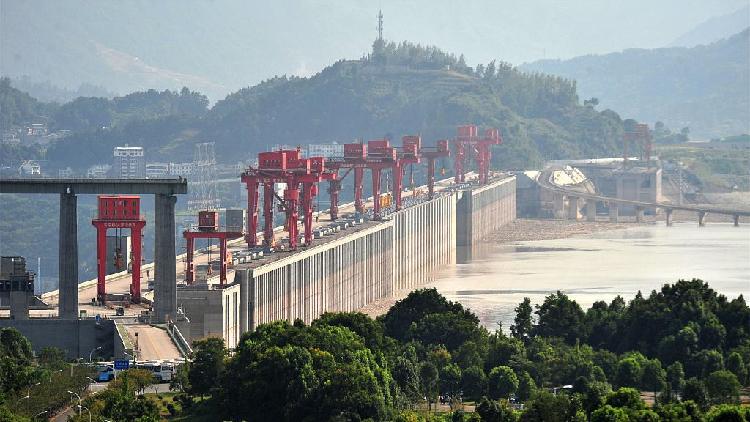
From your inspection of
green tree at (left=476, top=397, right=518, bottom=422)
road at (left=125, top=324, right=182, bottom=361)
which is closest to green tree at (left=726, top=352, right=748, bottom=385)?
green tree at (left=476, top=397, right=518, bottom=422)

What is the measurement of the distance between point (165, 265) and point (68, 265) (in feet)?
11.9

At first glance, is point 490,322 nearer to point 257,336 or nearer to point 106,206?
point 106,206

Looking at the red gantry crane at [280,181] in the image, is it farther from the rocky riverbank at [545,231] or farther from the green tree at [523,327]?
the rocky riverbank at [545,231]

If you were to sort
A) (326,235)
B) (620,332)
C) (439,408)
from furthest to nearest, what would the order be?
1. (326,235)
2. (620,332)
3. (439,408)

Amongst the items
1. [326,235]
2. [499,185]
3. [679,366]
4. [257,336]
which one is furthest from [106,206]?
[499,185]

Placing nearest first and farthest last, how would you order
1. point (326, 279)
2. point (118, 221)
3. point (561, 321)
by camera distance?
1. point (118, 221)
2. point (561, 321)
3. point (326, 279)

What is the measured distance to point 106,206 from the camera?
261 feet

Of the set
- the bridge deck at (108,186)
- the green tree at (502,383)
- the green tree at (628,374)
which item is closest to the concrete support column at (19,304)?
the bridge deck at (108,186)

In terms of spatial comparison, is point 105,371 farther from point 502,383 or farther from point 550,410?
point 550,410

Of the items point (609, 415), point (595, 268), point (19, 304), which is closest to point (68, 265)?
point (19, 304)

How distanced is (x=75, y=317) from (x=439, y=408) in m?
15.2

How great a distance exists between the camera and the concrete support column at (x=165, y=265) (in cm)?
7525

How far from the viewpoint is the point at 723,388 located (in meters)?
64.3

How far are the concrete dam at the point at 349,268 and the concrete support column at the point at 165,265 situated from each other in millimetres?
1170
